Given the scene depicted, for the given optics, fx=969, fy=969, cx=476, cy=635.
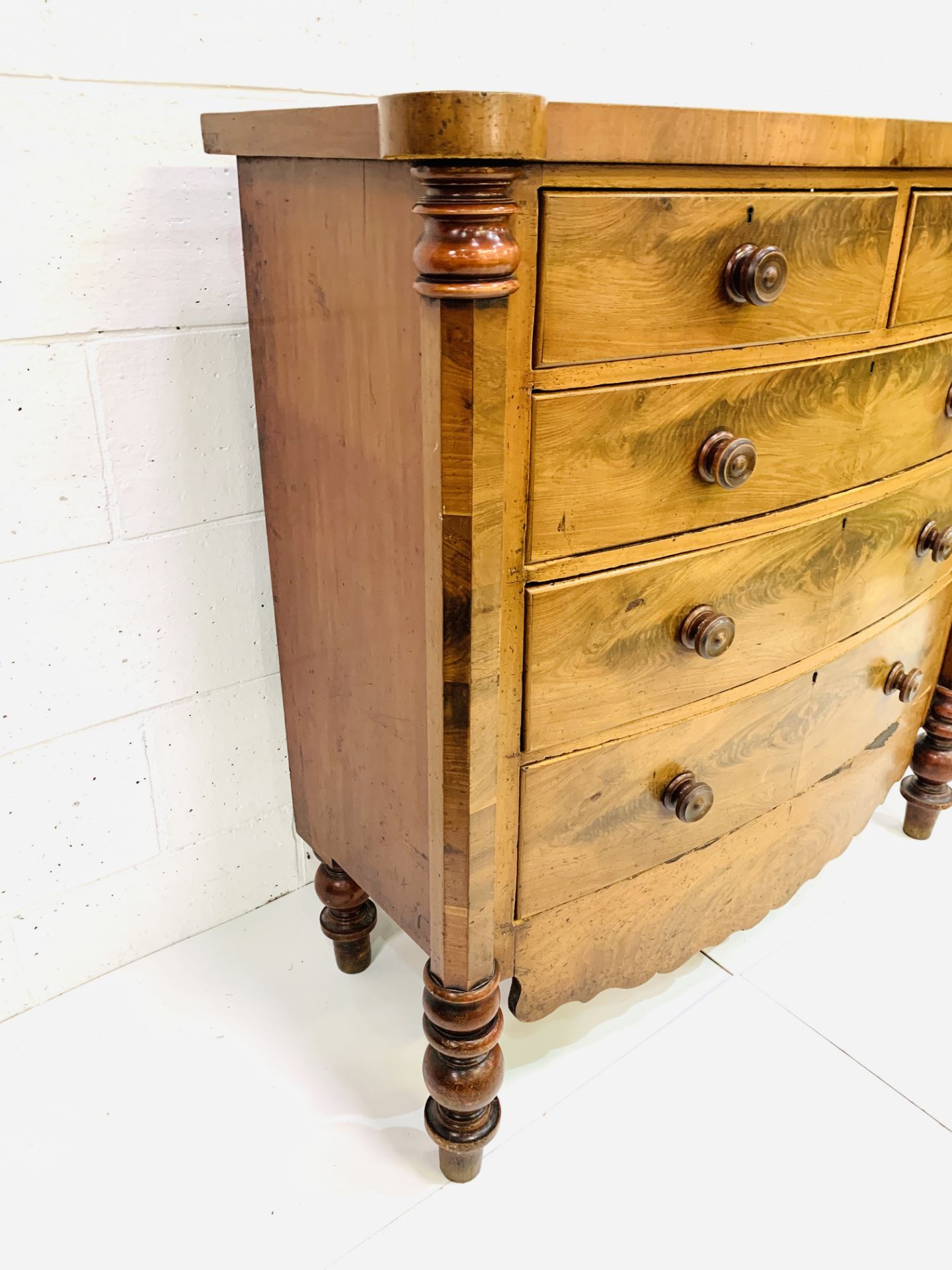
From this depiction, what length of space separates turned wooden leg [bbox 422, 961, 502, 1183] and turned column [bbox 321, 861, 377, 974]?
0.31 m

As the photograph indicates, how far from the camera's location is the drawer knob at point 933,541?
1.27 metres

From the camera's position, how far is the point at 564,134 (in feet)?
2.33

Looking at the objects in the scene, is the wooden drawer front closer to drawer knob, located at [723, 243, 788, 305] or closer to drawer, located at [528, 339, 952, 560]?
drawer, located at [528, 339, 952, 560]

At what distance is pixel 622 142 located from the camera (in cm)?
74

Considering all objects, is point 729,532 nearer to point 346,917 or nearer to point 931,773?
point 346,917

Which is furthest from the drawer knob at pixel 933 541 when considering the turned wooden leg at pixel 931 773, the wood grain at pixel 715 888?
the turned wooden leg at pixel 931 773

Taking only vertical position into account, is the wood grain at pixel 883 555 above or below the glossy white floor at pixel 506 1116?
above

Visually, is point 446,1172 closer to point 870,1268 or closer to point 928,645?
point 870,1268

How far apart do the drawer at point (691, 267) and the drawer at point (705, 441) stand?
0.13 ft

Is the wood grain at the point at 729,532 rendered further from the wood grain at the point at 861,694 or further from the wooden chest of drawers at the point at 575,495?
the wood grain at the point at 861,694

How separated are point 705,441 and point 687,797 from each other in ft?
1.26

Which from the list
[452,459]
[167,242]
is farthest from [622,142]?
[167,242]

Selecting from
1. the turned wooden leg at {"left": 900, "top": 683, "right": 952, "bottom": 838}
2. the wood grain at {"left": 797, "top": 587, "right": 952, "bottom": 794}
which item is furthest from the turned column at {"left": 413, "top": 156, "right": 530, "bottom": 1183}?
the turned wooden leg at {"left": 900, "top": 683, "right": 952, "bottom": 838}

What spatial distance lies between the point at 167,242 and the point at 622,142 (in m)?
0.67
